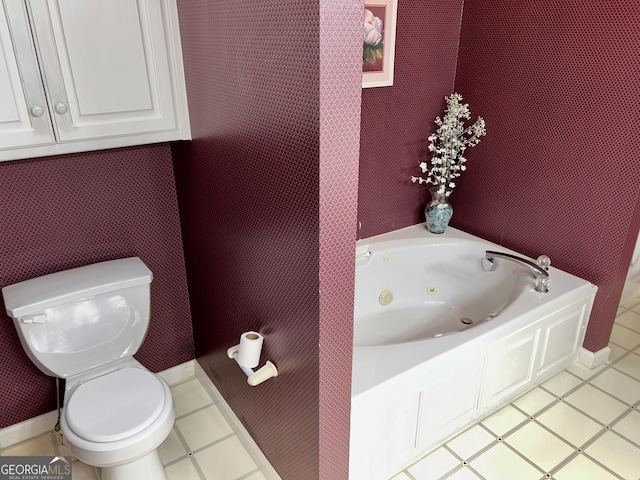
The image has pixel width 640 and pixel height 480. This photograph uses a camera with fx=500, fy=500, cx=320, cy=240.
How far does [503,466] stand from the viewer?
205 centimetres

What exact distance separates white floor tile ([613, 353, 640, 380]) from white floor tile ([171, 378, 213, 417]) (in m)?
2.15

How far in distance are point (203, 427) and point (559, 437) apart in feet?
5.21

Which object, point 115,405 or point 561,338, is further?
point 561,338

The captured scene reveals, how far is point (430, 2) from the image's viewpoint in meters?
2.62

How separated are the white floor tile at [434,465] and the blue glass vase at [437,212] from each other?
1.35m

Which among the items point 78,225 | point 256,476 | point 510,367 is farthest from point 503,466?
point 78,225

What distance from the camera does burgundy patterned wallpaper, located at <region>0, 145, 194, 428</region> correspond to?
1923mm

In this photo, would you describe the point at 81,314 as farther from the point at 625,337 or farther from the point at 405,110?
the point at 625,337

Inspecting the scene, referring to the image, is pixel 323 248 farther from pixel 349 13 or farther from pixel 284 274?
pixel 349 13

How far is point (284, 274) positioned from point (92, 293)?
86cm

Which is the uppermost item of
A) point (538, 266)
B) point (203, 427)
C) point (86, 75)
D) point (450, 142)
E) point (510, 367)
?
point (86, 75)

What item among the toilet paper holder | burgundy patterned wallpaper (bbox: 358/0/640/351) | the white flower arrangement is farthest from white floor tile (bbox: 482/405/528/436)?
the white flower arrangement

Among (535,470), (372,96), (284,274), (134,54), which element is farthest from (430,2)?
(535,470)

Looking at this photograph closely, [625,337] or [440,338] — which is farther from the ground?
[440,338]
